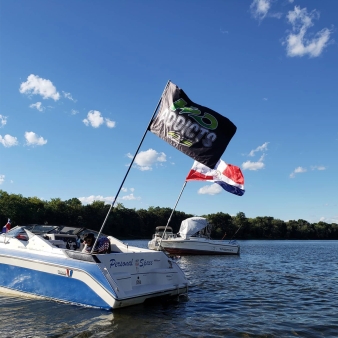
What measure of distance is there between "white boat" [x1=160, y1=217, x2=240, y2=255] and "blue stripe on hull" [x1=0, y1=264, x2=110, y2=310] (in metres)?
24.5

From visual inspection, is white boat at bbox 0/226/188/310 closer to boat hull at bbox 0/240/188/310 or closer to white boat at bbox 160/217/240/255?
boat hull at bbox 0/240/188/310

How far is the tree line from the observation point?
8553cm

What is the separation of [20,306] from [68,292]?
1529 millimetres

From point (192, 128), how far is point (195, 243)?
28.3m

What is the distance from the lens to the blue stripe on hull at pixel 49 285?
9789 millimetres

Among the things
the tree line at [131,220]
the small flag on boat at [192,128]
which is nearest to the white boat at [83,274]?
the small flag on boat at [192,128]

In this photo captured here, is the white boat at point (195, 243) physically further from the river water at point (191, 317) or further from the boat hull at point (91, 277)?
the boat hull at point (91, 277)

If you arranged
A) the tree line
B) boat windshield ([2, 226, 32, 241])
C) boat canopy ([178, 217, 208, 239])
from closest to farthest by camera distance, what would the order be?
1. boat windshield ([2, 226, 32, 241])
2. boat canopy ([178, 217, 208, 239])
3. the tree line

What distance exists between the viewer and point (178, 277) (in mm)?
11922

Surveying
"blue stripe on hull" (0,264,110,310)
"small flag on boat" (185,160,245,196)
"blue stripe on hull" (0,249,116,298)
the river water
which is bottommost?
the river water

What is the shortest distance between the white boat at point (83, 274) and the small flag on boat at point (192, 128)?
3578mm

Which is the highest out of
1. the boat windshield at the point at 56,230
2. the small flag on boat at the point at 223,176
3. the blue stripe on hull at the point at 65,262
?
the small flag on boat at the point at 223,176

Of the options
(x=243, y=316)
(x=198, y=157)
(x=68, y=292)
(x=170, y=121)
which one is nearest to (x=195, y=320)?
(x=243, y=316)

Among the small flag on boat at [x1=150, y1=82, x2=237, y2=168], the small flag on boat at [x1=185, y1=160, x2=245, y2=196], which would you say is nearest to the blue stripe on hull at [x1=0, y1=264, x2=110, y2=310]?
the small flag on boat at [x1=150, y1=82, x2=237, y2=168]
